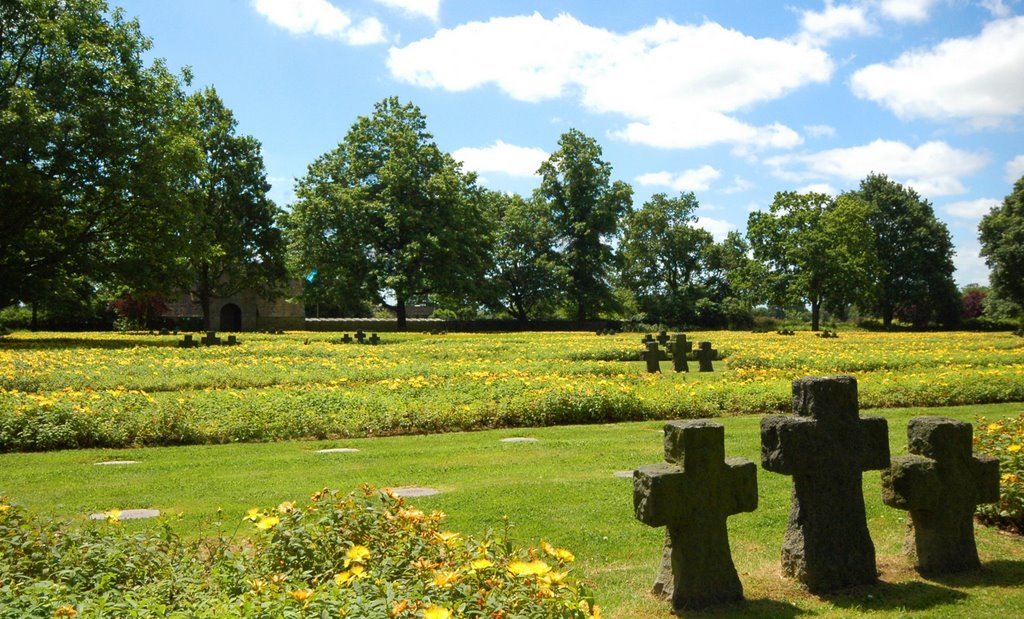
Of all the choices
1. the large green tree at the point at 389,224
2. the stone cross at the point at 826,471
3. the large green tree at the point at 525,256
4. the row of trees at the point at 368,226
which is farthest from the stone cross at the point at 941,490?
the large green tree at the point at 525,256

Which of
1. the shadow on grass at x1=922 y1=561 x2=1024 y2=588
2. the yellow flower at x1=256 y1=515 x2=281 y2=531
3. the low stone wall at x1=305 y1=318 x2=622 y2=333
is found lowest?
the shadow on grass at x1=922 y1=561 x2=1024 y2=588

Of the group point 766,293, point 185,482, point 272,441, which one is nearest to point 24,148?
point 272,441

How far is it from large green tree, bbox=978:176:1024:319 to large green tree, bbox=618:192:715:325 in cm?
1974

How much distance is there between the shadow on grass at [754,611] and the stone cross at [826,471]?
1.17ft

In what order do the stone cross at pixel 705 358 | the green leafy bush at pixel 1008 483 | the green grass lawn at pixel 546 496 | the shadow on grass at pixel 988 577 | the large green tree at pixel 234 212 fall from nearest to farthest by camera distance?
the green grass lawn at pixel 546 496 → the shadow on grass at pixel 988 577 → the green leafy bush at pixel 1008 483 → the stone cross at pixel 705 358 → the large green tree at pixel 234 212

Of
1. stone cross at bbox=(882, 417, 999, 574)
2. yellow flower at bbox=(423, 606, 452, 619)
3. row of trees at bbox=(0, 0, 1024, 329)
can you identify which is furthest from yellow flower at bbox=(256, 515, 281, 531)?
row of trees at bbox=(0, 0, 1024, 329)

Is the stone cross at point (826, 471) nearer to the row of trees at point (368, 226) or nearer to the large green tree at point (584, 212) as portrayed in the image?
the row of trees at point (368, 226)

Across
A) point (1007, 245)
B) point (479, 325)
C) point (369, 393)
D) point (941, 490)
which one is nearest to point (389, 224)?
point (479, 325)

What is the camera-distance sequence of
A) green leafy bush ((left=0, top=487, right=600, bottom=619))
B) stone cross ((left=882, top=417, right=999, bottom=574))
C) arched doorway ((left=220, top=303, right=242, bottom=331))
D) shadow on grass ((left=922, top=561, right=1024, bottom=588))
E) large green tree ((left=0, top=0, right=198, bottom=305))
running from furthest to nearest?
arched doorway ((left=220, top=303, right=242, bottom=331))
large green tree ((left=0, top=0, right=198, bottom=305))
stone cross ((left=882, top=417, right=999, bottom=574))
shadow on grass ((left=922, top=561, right=1024, bottom=588))
green leafy bush ((left=0, top=487, right=600, bottom=619))

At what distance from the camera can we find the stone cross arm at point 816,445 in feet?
14.8

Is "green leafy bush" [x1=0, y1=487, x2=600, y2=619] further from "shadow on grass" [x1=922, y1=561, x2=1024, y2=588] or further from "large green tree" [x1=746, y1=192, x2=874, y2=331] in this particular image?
"large green tree" [x1=746, y1=192, x2=874, y2=331]

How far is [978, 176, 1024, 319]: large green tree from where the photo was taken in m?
51.3

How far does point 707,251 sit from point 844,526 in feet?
201

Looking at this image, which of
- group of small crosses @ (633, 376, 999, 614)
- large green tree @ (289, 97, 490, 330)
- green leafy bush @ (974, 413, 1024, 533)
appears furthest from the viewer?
large green tree @ (289, 97, 490, 330)
